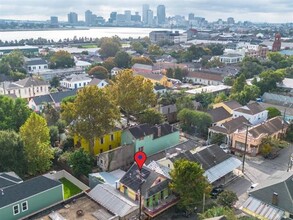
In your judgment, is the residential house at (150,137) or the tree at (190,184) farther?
the residential house at (150,137)

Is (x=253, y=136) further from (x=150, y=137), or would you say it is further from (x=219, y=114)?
(x=150, y=137)

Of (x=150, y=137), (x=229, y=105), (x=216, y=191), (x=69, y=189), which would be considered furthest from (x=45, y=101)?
(x=216, y=191)

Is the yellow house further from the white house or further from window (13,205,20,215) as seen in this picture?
the white house

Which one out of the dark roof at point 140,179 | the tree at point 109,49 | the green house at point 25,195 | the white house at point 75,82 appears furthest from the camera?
the tree at point 109,49

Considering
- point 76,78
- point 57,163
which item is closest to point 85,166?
point 57,163

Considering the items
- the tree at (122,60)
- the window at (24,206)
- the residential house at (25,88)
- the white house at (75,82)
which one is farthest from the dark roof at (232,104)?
the tree at (122,60)

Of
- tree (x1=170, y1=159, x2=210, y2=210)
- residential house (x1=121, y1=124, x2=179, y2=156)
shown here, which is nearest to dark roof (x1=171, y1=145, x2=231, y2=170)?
tree (x1=170, y1=159, x2=210, y2=210)

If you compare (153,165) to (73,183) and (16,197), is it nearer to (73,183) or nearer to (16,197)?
(73,183)

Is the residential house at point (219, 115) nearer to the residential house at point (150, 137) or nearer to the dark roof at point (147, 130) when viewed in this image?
the residential house at point (150, 137)
